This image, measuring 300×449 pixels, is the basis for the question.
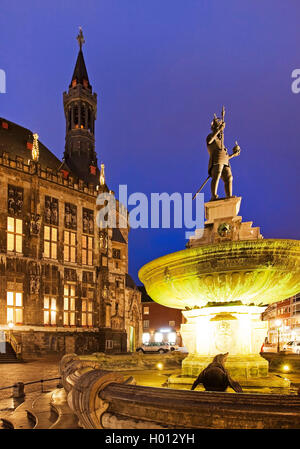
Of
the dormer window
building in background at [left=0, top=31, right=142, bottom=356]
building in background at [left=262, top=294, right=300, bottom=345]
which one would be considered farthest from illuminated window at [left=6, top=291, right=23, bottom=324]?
building in background at [left=262, top=294, right=300, bottom=345]

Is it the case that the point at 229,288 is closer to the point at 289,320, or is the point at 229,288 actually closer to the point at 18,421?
the point at 18,421

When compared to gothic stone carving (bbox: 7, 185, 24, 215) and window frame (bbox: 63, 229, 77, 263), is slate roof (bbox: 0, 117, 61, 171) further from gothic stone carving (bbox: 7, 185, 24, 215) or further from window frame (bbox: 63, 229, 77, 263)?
window frame (bbox: 63, 229, 77, 263)

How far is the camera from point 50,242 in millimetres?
31578

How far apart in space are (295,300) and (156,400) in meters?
75.6

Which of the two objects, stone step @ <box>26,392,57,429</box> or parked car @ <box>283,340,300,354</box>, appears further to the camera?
parked car @ <box>283,340,300,354</box>

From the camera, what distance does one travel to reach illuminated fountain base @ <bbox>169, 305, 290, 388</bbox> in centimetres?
690

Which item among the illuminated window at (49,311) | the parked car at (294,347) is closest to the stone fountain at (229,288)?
the parked car at (294,347)

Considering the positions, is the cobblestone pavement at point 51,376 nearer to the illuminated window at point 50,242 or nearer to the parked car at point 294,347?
the illuminated window at point 50,242

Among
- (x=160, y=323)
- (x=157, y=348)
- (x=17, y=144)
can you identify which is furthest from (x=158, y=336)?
(x=17, y=144)

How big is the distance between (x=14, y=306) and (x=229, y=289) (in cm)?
2443

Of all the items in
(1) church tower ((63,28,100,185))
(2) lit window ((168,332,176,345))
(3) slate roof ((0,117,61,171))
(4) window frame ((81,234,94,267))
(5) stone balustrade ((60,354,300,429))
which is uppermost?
(1) church tower ((63,28,100,185))

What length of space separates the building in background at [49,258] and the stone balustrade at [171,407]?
76.9 ft
